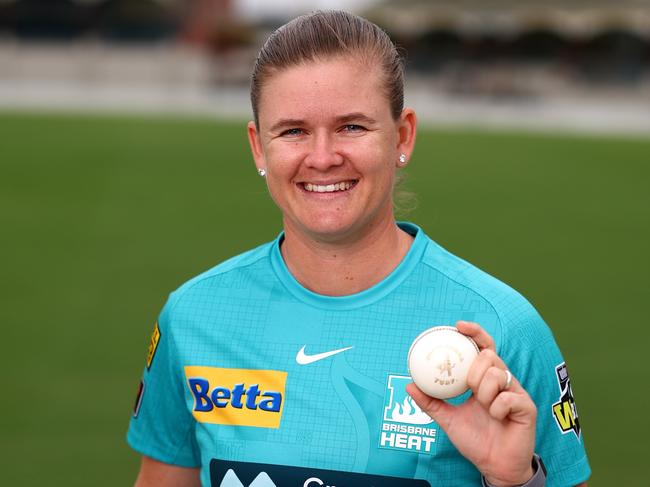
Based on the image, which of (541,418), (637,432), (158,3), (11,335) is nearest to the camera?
(541,418)

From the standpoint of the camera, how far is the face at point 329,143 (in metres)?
2.87

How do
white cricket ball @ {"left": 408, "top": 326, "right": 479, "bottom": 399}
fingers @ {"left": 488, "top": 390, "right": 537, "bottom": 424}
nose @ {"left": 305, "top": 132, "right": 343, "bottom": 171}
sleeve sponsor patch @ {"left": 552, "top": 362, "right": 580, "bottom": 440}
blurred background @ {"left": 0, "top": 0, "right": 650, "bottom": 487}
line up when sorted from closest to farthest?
fingers @ {"left": 488, "top": 390, "right": 537, "bottom": 424} → white cricket ball @ {"left": 408, "top": 326, "right": 479, "bottom": 399} → nose @ {"left": 305, "top": 132, "right": 343, "bottom": 171} → sleeve sponsor patch @ {"left": 552, "top": 362, "right": 580, "bottom": 440} → blurred background @ {"left": 0, "top": 0, "right": 650, "bottom": 487}

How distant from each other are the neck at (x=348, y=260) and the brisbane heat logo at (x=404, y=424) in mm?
330

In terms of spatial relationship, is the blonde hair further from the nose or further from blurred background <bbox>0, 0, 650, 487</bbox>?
blurred background <bbox>0, 0, 650, 487</bbox>

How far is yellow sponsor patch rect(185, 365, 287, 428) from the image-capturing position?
307 cm

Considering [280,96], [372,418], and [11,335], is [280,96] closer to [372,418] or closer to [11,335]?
[372,418]

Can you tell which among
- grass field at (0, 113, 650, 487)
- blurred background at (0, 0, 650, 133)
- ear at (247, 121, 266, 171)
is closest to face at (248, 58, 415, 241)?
ear at (247, 121, 266, 171)

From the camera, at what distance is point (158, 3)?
49094mm

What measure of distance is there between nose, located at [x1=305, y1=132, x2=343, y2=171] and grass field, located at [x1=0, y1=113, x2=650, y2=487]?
4.47ft

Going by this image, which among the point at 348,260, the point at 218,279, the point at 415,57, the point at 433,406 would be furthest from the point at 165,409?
the point at 415,57

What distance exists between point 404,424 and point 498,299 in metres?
0.45

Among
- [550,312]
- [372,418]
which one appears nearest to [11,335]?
[550,312]

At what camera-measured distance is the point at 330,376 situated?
3023 mm

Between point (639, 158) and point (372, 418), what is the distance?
19.8 m
